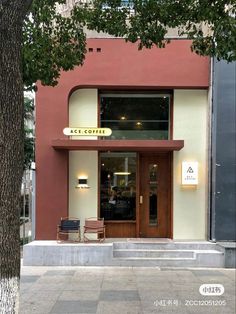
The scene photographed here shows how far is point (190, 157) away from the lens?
44.3 feet

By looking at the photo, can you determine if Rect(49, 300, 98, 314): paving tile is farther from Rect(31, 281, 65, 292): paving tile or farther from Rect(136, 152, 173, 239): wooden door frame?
Rect(136, 152, 173, 239): wooden door frame

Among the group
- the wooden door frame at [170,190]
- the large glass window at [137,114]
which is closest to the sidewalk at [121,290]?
the wooden door frame at [170,190]

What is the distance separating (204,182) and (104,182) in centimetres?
296

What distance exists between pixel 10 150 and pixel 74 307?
435cm

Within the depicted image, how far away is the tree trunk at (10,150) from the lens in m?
4.42

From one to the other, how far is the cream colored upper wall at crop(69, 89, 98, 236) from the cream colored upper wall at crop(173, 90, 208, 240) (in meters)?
2.39

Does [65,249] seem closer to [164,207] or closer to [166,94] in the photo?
[164,207]

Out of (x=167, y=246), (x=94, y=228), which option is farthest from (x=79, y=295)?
(x=167, y=246)

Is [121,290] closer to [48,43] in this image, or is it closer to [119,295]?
[119,295]

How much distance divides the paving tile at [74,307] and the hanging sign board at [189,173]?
233 inches

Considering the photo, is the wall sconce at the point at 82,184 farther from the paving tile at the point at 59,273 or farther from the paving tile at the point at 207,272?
the paving tile at the point at 207,272

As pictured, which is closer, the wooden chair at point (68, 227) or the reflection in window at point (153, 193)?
the wooden chair at point (68, 227)

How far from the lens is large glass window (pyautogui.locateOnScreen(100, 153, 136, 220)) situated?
45.1 feet

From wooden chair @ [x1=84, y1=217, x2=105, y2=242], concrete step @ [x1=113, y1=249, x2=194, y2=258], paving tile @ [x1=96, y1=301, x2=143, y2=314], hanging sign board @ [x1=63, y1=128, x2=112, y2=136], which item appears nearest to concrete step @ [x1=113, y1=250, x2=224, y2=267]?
concrete step @ [x1=113, y1=249, x2=194, y2=258]
